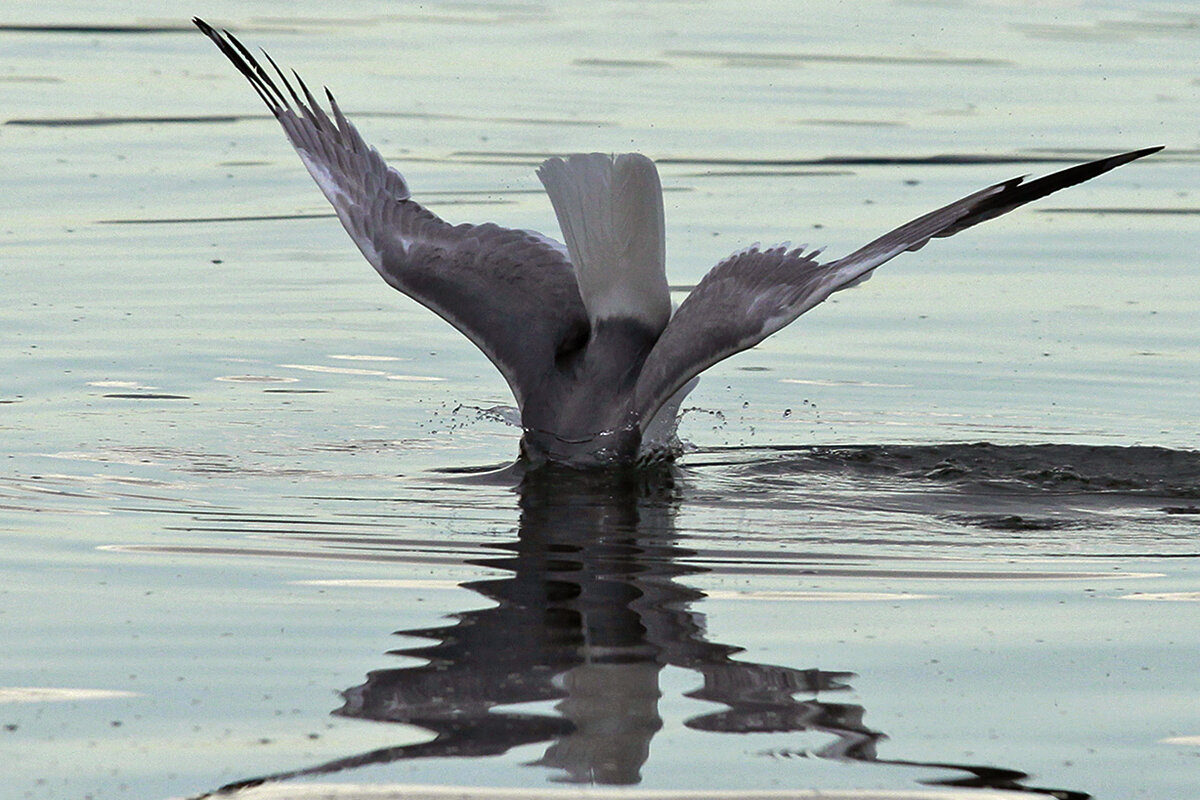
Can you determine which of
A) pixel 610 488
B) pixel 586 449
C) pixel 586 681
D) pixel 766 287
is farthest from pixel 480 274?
pixel 586 681

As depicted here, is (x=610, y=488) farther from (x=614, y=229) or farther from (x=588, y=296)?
(x=614, y=229)

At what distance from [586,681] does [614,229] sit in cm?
327

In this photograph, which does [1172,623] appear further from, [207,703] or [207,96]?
[207,96]

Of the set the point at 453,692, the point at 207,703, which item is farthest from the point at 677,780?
the point at 207,703

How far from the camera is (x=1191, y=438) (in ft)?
30.4

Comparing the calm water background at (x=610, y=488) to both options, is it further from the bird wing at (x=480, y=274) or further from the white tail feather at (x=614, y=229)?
the white tail feather at (x=614, y=229)

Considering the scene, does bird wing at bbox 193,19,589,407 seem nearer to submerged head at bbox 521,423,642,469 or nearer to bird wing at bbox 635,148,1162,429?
submerged head at bbox 521,423,642,469

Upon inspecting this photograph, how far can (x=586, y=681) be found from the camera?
5941 millimetres

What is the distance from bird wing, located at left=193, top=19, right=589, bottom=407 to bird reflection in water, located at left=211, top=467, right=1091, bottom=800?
178 cm

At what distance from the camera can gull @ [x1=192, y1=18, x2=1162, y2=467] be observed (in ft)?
27.5

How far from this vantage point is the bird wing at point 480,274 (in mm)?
9219

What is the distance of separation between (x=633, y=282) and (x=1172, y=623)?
9.99 ft

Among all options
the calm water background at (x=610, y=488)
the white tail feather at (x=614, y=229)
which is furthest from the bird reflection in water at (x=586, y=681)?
the white tail feather at (x=614, y=229)

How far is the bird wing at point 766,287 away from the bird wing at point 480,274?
66cm
